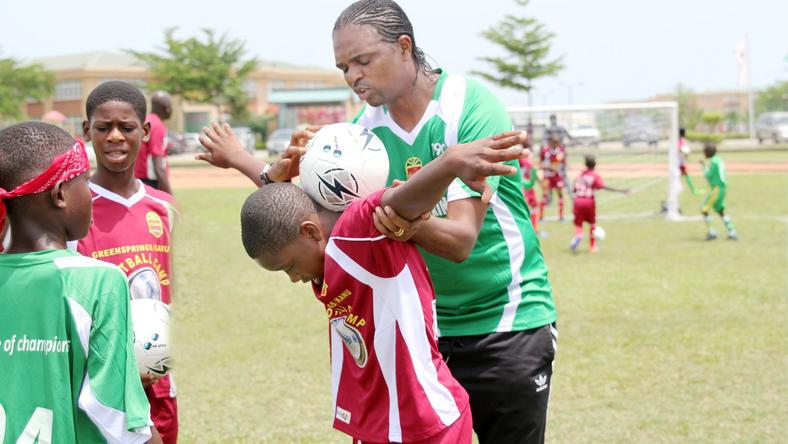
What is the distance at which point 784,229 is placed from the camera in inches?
648

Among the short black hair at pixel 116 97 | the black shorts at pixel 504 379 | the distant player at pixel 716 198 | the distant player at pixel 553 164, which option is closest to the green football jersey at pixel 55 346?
the black shorts at pixel 504 379

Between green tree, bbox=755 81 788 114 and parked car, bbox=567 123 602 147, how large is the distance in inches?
2706

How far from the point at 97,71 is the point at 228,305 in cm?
7580

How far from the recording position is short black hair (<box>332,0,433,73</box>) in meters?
3.03

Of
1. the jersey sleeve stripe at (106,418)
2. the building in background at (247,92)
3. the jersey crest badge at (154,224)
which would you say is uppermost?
the building in background at (247,92)

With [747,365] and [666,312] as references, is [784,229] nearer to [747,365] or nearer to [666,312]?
[666,312]

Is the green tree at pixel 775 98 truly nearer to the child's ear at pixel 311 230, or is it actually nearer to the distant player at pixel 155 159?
the distant player at pixel 155 159

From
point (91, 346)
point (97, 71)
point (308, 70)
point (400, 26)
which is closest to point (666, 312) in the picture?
point (400, 26)

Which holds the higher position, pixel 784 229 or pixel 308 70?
pixel 308 70

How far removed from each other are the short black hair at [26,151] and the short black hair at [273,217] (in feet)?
1.81

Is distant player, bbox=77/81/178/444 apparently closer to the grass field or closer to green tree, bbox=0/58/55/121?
the grass field

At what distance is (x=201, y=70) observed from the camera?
56594 mm

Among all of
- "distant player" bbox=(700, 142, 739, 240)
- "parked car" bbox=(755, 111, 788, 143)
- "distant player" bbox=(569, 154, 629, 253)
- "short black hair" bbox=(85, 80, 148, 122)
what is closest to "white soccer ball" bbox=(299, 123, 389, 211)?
"short black hair" bbox=(85, 80, 148, 122)

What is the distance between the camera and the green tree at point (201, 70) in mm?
55938
